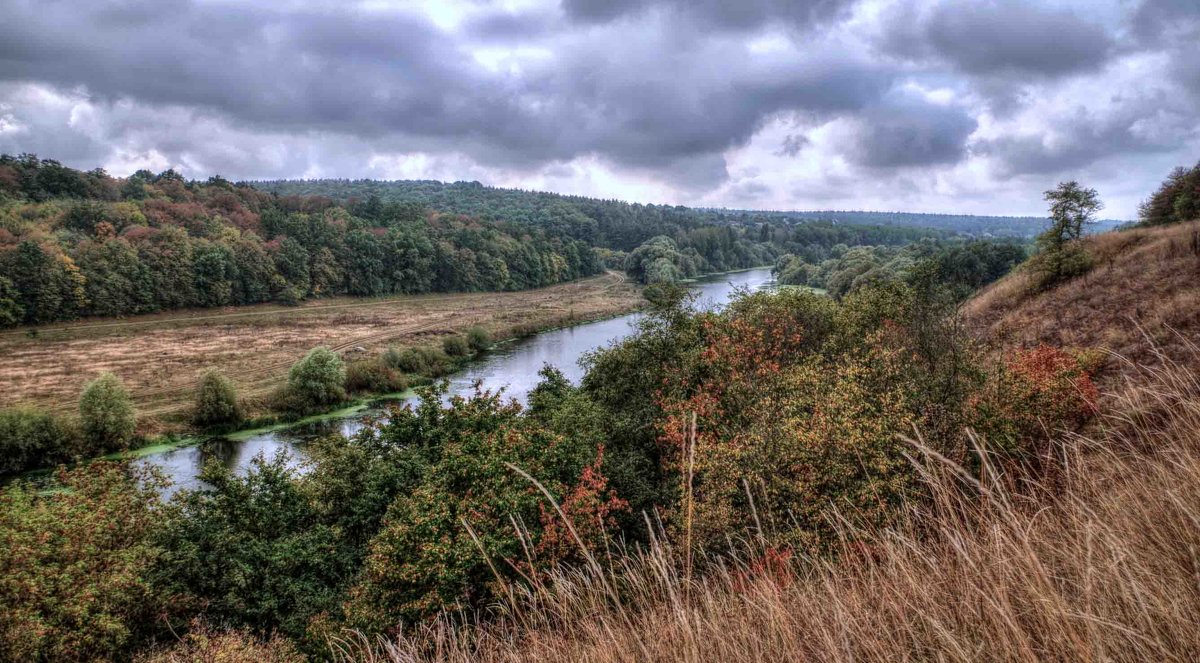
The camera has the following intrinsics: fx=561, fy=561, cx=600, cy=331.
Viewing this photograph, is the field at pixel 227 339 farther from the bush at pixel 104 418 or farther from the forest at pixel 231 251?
the forest at pixel 231 251

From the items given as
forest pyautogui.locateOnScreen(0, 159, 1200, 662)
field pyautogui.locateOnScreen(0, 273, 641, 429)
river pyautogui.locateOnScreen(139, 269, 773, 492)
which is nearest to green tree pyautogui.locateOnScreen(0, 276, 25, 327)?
field pyautogui.locateOnScreen(0, 273, 641, 429)

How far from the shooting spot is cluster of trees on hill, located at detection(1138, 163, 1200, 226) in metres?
33.8

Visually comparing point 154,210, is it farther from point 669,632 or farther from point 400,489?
point 669,632

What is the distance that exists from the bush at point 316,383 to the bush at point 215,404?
333 centimetres

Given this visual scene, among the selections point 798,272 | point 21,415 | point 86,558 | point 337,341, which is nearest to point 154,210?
point 337,341

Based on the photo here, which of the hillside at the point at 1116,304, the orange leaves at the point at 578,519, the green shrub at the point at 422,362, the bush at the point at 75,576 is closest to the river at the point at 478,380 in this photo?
the green shrub at the point at 422,362

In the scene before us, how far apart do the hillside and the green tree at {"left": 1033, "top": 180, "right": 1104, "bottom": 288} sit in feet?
2.75

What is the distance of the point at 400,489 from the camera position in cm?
1588

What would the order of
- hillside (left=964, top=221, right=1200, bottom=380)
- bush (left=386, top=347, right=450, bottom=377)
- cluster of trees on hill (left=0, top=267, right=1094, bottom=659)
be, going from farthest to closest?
1. bush (left=386, top=347, right=450, bottom=377)
2. hillside (left=964, top=221, right=1200, bottom=380)
3. cluster of trees on hill (left=0, top=267, right=1094, bottom=659)

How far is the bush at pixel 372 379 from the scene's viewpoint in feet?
140

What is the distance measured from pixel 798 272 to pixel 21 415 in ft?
352

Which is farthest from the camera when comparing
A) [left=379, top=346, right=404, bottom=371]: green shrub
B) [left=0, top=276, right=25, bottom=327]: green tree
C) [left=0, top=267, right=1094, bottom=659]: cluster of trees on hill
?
[left=0, top=276, right=25, bottom=327]: green tree

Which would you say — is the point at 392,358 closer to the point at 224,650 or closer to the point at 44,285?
the point at 224,650

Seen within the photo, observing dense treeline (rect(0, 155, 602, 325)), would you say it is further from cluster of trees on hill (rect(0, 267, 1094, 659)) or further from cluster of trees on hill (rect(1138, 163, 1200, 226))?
cluster of trees on hill (rect(1138, 163, 1200, 226))
